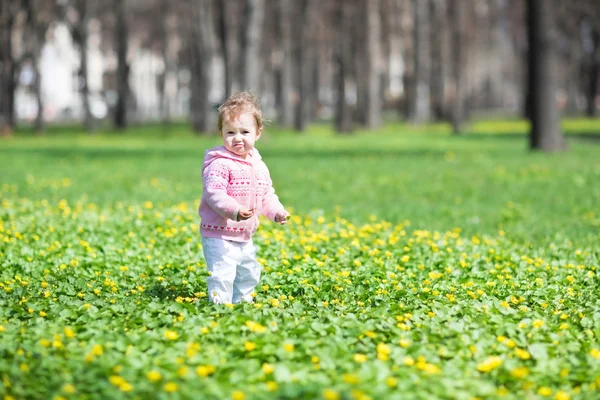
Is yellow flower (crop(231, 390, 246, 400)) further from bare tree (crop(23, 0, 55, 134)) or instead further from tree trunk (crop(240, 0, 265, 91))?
bare tree (crop(23, 0, 55, 134))

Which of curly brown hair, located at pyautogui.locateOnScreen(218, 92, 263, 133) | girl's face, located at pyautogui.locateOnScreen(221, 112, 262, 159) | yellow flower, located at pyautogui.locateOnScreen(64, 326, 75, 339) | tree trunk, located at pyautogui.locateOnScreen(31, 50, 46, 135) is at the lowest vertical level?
yellow flower, located at pyautogui.locateOnScreen(64, 326, 75, 339)

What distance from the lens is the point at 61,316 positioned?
601 cm

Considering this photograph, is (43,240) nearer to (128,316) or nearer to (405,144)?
(128,316)

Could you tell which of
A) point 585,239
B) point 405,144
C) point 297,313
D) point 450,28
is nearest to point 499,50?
point 450,28

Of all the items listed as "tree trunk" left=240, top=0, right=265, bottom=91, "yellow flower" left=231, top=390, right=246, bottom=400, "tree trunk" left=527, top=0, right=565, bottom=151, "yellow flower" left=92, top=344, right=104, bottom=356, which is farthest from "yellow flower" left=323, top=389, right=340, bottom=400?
"tree trunk" left=240, top=0, right=265, bottom=91

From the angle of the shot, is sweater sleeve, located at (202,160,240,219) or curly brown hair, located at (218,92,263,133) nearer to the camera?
sweater sleeve, located at (202,160,240,219)

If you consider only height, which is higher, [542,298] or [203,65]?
[203,65]

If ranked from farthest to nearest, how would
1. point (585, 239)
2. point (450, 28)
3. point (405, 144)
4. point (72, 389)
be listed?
point (450, 28)
point (405, 144)
point (585, 239)
point (72, 389)

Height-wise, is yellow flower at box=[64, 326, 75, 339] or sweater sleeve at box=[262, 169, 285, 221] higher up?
sweater sleeve at box=[262, 169, 285, 221]

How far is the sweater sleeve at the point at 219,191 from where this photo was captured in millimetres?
6133

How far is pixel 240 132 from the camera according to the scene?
6.31 meters

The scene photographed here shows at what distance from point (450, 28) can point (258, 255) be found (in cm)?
4334

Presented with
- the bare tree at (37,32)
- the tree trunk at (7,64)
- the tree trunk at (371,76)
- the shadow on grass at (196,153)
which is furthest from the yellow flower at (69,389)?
the tree trunk at (371,76)

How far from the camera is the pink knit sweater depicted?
6.23 metres
